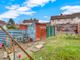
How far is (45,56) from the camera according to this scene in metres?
8.92

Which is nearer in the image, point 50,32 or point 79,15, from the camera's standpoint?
point 50,32

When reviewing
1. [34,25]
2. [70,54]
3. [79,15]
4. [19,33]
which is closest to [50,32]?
[34,25]

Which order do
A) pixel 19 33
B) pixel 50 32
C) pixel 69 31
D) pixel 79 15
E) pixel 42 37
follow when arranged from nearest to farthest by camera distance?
pixel 19 33 < pixel 42 37 < pixel 50 32 < pixel 69 31 < pixel 79 15

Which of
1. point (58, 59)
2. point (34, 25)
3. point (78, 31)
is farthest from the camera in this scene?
point (78, 31)

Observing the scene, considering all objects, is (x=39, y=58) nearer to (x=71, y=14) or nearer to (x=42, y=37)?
(x=42, y=37)

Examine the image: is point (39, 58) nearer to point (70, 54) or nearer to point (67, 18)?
point (70, 54)

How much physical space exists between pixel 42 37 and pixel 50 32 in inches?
101

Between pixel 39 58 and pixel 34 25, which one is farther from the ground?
pixel 34 25

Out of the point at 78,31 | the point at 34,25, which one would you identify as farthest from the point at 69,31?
the point at 34,25

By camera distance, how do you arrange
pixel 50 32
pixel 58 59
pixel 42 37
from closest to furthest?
pixel 58 59 < pixel 42 37 < pixel 50 32

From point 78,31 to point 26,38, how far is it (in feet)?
32.8

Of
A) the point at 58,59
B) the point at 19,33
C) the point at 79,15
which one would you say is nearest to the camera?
the point at 58,59

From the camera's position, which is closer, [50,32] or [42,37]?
[42,37]

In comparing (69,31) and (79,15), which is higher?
(79,15)
